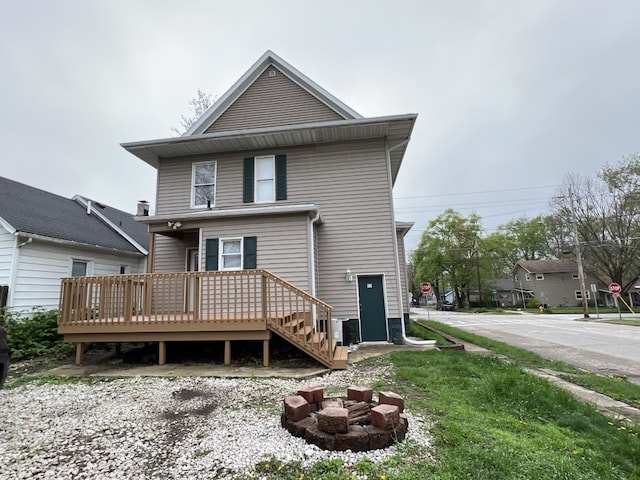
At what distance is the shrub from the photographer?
7520 mm

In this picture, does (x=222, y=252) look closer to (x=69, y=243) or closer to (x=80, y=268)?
(x=69, y=243)

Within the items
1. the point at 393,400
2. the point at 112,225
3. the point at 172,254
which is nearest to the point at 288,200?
the point at 172,254

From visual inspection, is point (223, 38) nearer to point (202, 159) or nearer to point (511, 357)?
point (202, 159)

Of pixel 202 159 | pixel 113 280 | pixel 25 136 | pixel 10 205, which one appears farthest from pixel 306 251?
pixel 25 136

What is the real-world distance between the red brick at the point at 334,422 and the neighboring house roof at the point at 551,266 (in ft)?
151

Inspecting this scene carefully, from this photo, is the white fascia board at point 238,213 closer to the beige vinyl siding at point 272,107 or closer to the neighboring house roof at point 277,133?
the neighboring house roof at point 277,133

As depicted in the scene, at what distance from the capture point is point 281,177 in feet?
32.3

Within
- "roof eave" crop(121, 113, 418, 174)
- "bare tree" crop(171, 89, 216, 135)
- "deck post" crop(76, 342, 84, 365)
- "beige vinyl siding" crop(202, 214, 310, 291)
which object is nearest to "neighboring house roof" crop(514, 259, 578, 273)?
"roof eave" crop(121, 113, 418, 174)

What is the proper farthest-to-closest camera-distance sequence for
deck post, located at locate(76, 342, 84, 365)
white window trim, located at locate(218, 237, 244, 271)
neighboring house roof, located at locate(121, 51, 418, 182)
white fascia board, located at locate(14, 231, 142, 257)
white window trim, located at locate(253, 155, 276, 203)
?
white window trim, located at locate(253, 155, 276, 203) → neighboring house roof, located at locate(121, 51, 418, 182) → white fascia board, located at locate(14, 231, 142, 257) → white window trim, located at locate(218, 237, 244, 271) → deck post, located at locate(76, 342, 84, 365)

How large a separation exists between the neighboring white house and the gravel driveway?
5.55 metres

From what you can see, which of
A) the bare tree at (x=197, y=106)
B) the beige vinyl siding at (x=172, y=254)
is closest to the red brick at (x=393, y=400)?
the beige vinyl siding at (x=172, y=254)

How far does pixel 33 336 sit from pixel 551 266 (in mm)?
49166

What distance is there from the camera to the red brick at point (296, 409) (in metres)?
3.07

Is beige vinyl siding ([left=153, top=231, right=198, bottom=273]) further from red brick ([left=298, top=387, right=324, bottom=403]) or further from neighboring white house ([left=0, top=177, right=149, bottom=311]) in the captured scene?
red brick ([left=298, top=387, right=324, bottom=403])
